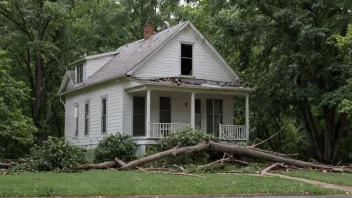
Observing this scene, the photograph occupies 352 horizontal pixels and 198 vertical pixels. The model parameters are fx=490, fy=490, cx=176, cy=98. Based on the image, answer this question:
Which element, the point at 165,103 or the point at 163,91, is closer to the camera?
the point at 163,91

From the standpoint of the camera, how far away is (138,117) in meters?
25.5

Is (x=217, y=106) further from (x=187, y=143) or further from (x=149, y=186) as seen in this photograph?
(x=149, y=186)

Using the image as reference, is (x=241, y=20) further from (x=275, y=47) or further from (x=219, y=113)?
(x=219, y=113)

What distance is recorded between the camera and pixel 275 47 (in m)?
29.0

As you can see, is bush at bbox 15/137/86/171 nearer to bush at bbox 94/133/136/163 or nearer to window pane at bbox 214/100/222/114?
bush at bbox 94/133/136/163

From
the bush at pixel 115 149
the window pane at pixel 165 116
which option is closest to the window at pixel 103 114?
the window pane at pixel 165 116

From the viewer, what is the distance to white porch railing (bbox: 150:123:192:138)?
23891 millimetres

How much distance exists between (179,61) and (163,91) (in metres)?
1.95

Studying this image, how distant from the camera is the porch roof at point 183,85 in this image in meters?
23.5

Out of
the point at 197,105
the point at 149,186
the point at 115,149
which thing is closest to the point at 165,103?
the point at 197,105

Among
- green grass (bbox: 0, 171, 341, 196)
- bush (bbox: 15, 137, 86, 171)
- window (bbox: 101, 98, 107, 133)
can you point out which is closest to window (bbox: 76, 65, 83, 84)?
window (bbox: 101, 98, 107, 133)

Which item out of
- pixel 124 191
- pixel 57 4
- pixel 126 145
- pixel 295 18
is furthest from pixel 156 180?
pixel 57 4

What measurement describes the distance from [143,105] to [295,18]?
29.2 feet

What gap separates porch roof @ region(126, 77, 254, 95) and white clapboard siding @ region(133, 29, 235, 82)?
573 millimetres
